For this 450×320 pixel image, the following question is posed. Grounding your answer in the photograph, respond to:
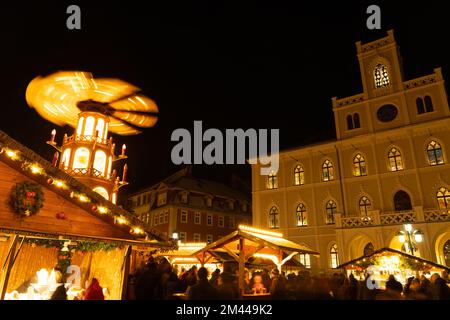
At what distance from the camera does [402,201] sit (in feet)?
74.9

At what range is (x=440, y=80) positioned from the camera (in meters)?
23.1

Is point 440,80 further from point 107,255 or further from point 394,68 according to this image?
point 107,255

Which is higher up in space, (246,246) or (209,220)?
(209,220)

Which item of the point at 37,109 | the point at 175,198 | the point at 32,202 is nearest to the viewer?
the point at 32,202

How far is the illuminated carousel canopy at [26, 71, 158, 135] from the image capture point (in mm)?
19672

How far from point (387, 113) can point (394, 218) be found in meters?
8.34

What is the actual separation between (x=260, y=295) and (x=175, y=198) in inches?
1223

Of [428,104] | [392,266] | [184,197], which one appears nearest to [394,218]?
[392,266]

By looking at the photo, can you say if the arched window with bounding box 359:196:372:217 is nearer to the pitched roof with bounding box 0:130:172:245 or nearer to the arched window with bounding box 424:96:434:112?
the arched window with bounding box 424:96:434:112

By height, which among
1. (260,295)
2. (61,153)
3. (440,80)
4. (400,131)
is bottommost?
(260,295)

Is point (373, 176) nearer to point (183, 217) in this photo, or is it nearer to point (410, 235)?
point (410, 235)

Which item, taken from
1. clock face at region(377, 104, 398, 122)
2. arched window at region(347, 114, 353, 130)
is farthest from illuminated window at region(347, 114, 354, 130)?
clock face at region(377, 104, 398, 122)
